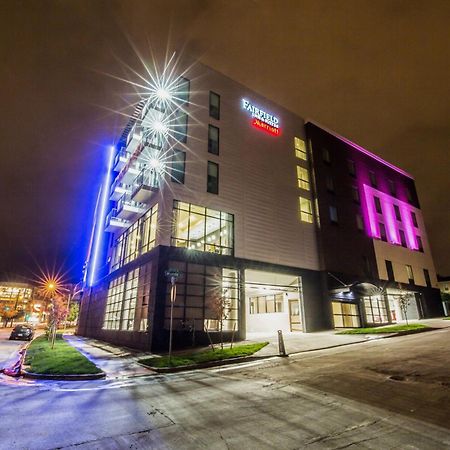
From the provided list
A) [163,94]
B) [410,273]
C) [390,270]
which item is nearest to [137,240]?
[163,94]

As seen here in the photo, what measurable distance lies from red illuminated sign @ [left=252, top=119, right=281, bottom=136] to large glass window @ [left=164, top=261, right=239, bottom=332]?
18137 mm

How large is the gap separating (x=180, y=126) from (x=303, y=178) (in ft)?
55.5

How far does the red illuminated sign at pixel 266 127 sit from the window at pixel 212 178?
9.12 meters

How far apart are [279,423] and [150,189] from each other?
69.2 feet

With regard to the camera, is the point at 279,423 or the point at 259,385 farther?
the point at 259,385

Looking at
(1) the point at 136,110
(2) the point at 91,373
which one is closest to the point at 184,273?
(2) the point at 91,373

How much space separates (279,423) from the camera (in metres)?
5.77

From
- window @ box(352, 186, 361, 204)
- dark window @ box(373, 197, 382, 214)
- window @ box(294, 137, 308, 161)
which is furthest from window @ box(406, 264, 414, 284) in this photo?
window @ box(294, 137, 308, 161)

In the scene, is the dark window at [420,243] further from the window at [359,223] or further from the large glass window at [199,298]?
the large glass window at [199,298]

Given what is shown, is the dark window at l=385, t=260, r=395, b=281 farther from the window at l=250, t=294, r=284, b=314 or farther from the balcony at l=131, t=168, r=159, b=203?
the balcony at l=131, t=168, r=159, b=203

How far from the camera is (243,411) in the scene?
21.5ft

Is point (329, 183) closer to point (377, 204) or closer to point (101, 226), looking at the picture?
point (377, 204)

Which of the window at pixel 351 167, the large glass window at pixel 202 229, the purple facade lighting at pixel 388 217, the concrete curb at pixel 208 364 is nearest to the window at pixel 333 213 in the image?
the purple facade lighting at pixel 388 217

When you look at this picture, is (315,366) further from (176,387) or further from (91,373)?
(91,373)
